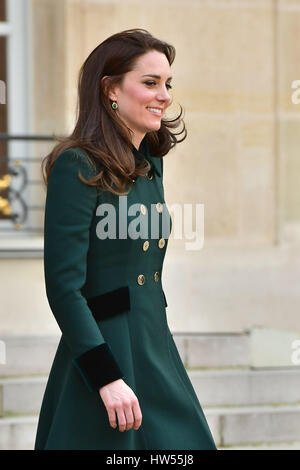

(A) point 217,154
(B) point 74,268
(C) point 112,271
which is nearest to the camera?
(B) point 74,268

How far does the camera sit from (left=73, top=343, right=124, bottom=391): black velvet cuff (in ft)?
7.82

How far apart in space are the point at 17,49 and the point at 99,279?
4852 mm

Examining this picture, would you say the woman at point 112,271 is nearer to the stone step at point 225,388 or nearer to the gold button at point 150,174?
the gold button at point 150,174

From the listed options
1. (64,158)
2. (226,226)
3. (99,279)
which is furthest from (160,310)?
(226,226)

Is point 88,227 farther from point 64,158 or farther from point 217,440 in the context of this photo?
point 217,440

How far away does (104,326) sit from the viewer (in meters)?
2.51

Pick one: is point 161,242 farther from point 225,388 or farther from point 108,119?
point 225,388

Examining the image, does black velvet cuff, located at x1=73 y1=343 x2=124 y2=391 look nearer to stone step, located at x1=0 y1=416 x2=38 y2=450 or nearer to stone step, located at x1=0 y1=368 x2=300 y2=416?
stone step, located at x1=0 y1=416 x2=38 y2=450

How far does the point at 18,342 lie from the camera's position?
5.82 metres

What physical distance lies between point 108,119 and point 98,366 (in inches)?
26.9

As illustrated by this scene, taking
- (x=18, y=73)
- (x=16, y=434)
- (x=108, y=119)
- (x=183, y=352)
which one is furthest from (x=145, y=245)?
(x=18, y=73)

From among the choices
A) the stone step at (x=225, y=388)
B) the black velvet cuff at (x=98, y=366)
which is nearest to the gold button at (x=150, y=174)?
the black velvet cuff at (x=98, y=366)

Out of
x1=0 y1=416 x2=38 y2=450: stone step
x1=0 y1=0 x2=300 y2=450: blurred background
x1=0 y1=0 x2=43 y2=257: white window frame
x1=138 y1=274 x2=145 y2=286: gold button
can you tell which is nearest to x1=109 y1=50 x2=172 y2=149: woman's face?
x1=138 y1=274 x2=145 y2=286: gold button

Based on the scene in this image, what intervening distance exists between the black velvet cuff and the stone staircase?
2.96 m
